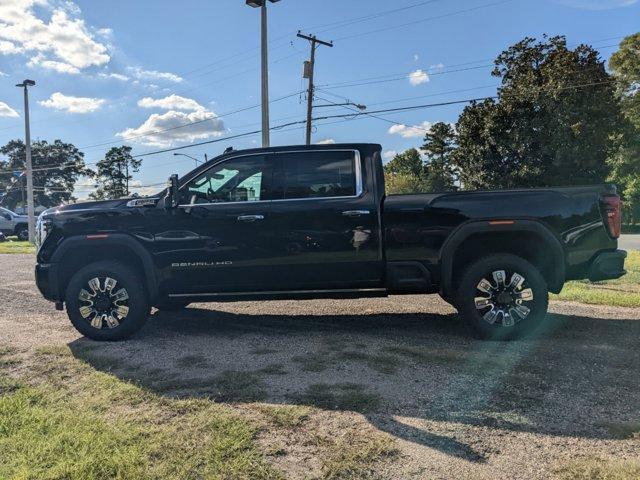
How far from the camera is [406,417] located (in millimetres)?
3309

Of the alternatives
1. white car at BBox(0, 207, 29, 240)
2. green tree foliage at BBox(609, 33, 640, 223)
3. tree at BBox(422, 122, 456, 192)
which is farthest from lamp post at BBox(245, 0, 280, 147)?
tree at BBox(422, 122, 456, 192)

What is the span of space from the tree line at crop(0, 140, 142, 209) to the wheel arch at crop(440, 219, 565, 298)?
76.1m

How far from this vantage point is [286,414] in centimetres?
335

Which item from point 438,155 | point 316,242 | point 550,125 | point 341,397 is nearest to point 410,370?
point 341,397

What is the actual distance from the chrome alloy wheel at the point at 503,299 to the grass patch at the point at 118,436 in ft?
9.34

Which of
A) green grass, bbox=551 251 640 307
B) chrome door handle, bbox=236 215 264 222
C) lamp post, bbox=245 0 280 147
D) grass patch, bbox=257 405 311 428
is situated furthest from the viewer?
lamp post, bbox=245 0 280 147

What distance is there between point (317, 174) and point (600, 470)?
3601 mm

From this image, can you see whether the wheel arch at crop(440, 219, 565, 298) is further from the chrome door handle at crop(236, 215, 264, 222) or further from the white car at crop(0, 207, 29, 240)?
Answer: the white car at crop(0, 207, 29, 240)

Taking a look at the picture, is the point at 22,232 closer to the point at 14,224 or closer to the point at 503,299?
the point at 14,224

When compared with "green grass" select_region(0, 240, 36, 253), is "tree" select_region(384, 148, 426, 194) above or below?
above

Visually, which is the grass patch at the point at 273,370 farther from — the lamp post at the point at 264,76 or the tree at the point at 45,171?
the tree at the point at 45,171

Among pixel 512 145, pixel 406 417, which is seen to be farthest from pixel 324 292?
pixel 512 145

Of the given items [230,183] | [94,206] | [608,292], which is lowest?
[608,292]

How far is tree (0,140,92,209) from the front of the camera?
8050 cm
